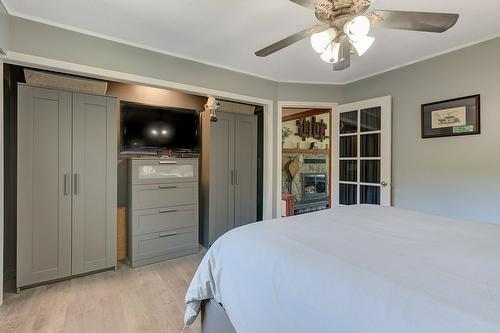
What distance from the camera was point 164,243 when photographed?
9.75 feet

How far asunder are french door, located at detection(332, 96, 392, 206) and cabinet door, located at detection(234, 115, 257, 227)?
3.84 ft

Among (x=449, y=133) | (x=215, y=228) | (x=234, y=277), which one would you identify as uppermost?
(x=449, y=133)

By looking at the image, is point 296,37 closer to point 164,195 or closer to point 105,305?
point 164,195

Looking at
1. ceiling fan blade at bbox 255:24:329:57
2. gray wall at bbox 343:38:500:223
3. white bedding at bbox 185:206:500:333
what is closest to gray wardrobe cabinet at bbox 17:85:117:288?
white bedding at bbox 185:206:500:333

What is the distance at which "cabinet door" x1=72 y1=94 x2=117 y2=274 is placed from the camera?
2447 mm

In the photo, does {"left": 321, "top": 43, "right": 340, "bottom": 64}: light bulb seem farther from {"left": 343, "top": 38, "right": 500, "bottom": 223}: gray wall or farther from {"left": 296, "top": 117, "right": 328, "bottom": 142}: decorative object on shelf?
{"left": 296, "top": 117, "right": 328, "bottom": 142}: decorative object on shelf

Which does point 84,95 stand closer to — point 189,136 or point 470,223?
point 189,136

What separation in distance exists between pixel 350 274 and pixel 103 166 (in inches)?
100

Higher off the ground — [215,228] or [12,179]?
[12,179]

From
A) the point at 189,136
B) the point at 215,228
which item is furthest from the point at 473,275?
the point at 189,136

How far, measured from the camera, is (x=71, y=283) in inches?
94.0

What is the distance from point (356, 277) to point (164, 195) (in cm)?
253

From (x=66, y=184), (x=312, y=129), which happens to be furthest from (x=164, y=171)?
(x=312, y=129)

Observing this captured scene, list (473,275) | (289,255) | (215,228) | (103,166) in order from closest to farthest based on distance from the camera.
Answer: (473,275) < (289,255) < (103,166) < (215,228)
